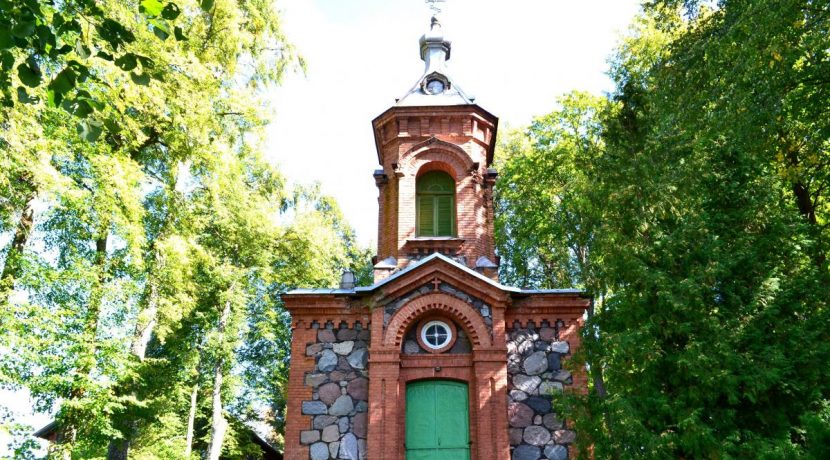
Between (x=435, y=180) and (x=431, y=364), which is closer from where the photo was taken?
(x=431, y=364)

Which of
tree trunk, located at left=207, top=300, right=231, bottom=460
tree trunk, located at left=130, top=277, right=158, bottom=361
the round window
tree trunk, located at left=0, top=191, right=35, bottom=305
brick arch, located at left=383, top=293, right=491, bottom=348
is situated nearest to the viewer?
brick arch, located at left=383, top=293, right=491, bottom=348

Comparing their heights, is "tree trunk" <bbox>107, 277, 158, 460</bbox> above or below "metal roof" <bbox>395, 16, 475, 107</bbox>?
below

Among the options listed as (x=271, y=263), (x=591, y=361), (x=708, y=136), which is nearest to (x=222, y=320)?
(x=271, y=263)

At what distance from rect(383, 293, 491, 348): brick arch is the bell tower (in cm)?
114

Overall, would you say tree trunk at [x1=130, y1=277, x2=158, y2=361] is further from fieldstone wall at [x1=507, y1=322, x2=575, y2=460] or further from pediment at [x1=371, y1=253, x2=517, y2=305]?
fieldstone wall at [x1=507, y1=322, x2=575, y2=460]


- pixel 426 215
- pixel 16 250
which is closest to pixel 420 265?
pixel 426 215

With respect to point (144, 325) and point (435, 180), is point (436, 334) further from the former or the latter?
point (144, 325)

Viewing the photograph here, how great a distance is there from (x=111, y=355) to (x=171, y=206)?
3321 mm

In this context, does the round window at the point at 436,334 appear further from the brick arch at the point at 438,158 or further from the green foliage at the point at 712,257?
the brick arch at the point at 438,158

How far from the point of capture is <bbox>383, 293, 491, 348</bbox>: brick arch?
9.60 metres

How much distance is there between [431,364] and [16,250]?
7161mm

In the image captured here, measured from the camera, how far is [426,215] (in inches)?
452

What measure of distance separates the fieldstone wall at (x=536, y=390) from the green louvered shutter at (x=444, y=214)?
7.55 feet

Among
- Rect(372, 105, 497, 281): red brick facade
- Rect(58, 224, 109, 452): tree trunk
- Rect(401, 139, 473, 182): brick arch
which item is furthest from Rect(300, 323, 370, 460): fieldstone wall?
Rect(58, 224, 109, 452): tree trunk
